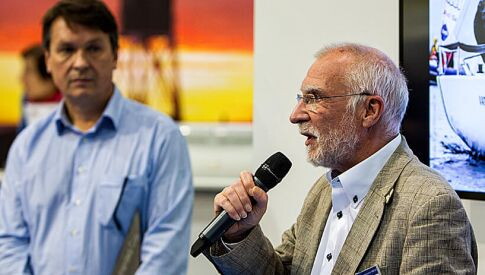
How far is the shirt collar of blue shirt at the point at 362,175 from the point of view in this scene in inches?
72.1

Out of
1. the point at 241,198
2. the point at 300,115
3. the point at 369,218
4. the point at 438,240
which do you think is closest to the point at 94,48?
the point at 300,115

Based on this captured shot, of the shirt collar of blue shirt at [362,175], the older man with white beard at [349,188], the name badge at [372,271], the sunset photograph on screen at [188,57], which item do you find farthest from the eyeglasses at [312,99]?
the sunset photograph on screen at [188,57]

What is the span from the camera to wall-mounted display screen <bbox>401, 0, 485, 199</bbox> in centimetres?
210

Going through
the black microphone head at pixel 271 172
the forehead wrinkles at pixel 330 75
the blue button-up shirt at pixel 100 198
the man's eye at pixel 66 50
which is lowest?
the blue button-up shirt at pixel 100 198

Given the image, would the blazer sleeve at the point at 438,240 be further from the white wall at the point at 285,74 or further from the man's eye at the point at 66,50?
the man's eye at the point at 66,50

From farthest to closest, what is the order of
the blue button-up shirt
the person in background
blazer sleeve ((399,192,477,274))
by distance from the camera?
1. the person in background
2. the blue button-up shirt
3. blazer sleeve ((399,192,477,274))

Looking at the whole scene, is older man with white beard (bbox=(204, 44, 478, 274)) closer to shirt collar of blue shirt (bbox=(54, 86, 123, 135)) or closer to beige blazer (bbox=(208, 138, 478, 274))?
beige blazer (bbox=(208, 138, 478, 274))

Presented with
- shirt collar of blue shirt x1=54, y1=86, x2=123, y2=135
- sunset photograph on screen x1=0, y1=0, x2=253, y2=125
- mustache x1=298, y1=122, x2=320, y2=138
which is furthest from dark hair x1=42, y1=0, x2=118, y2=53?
mustache x1=298, y1=122, x2=320, y2=138

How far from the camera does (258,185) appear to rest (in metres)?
1.75

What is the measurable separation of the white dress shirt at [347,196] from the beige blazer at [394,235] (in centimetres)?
3

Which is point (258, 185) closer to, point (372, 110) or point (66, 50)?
point (372, 110)

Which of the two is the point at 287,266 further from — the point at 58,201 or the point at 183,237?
the point at 58,201

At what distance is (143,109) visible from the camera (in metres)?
2.75

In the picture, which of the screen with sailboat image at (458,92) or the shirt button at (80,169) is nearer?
the screen with sailboat image at (458,92)
